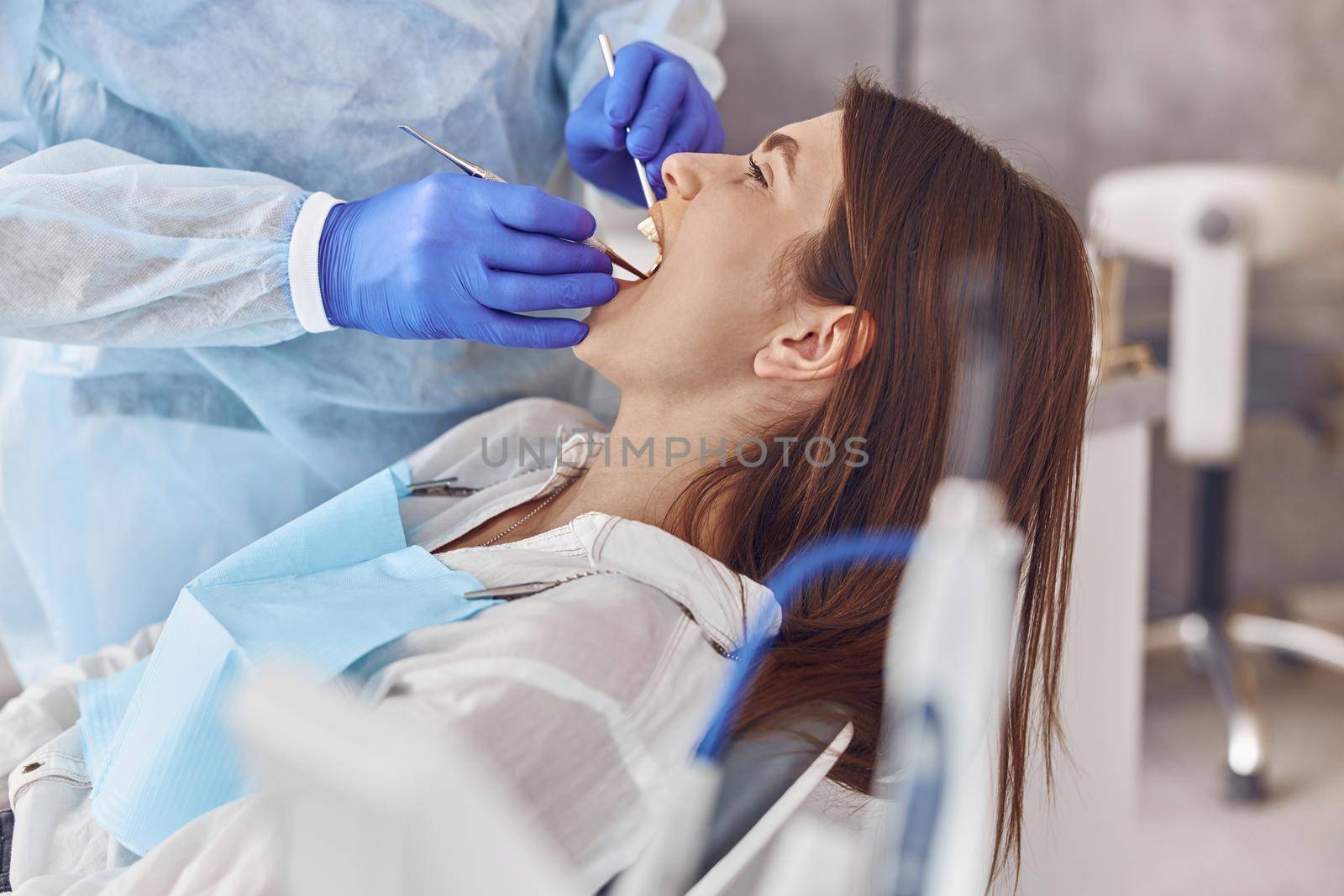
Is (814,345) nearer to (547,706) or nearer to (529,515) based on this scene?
(529,515)

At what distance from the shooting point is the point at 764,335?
104 centimetres

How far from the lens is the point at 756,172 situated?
3.50ft

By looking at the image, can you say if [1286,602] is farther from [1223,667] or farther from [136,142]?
[136,142]

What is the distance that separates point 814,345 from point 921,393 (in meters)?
0.11

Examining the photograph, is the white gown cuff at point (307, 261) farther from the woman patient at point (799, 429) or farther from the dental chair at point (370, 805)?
the dental chair at point (370, 805)

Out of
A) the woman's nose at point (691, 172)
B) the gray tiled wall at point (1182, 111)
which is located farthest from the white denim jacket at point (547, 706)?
the gray tiled wall at point (1182, 111)

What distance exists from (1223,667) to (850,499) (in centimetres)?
162

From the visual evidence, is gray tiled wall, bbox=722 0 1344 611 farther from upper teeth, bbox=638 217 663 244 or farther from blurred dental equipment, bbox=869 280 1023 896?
blurred dental equipment, bbox=869 280 1023 896

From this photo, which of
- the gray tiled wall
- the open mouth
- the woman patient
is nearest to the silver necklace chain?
the woman patient

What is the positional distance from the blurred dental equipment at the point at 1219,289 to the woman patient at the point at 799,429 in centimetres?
103

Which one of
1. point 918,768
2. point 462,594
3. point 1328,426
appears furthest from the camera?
point 1328,426

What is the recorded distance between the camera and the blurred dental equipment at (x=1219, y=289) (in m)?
2.03

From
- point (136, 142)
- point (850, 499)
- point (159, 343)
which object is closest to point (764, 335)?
point (850, 499)

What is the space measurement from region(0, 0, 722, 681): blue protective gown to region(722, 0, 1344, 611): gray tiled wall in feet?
4.07
